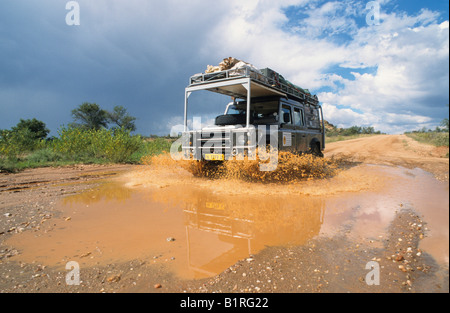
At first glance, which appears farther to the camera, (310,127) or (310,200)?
(310,127)

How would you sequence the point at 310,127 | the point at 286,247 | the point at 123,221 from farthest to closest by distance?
the point at 310,127
the point at 123,221
the point at 286,247

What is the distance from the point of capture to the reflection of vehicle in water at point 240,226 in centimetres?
271

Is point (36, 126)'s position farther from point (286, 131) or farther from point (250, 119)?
point (286, 131)

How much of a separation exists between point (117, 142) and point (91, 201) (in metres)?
7.73

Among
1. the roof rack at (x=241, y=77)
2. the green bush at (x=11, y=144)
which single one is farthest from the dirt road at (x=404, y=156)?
the green bush at (x=11, y=144)

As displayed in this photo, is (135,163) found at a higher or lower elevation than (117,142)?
lower

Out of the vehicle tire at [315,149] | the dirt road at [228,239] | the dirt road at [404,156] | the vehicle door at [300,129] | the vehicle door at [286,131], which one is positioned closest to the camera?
the dirt road at [228,239]

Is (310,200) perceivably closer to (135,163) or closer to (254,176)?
(254,176)

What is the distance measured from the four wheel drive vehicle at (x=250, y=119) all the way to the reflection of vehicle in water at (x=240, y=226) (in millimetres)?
1787

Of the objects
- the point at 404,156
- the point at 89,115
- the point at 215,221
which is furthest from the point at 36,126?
the point at 404,156

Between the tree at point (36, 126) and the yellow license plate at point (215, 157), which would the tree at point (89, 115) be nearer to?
the tree at point (36, 126)

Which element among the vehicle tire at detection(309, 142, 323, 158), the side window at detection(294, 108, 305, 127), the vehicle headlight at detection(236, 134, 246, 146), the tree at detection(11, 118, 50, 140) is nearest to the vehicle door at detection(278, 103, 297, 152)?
the side window at detection(294, 108, 305, 127)

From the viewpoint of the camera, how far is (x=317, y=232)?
11.0 feet
